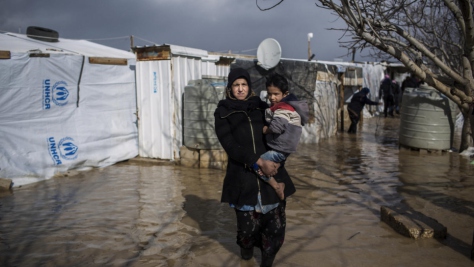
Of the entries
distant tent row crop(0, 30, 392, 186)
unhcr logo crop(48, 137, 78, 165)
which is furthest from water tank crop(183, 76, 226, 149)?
unhcr logo crop(48, 137, 78, 165)

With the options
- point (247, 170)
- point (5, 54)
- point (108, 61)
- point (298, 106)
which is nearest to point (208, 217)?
point (247, 170)

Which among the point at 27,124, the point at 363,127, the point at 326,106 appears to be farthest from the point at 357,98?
the point at 27,124

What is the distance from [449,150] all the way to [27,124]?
8.79 metres

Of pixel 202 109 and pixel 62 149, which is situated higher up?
pixel 202 109

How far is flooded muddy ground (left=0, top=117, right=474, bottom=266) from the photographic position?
3.72 meters

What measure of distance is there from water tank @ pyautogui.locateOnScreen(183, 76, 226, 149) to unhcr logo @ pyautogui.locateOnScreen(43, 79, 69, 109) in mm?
2200

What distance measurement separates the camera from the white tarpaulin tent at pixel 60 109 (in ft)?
21.0

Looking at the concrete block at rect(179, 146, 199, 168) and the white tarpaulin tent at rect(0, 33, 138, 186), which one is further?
the concrete block at rect(179, 146, 199, 168)

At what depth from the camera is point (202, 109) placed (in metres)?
7.45

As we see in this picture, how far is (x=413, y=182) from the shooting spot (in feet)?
21.1

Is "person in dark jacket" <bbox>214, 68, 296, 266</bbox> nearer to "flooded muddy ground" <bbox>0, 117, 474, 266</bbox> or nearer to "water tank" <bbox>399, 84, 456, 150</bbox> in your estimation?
"flooded muddy ground" <bbox>0, 117, 474, 266</bbox>

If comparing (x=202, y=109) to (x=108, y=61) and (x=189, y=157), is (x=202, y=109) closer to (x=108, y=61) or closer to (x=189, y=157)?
(x=189, y=157)

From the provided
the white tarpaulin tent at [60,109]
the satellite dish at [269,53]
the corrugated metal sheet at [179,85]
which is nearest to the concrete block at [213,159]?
the corrugated metal sheet at [179,85]

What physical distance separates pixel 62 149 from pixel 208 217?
366 centimetres
